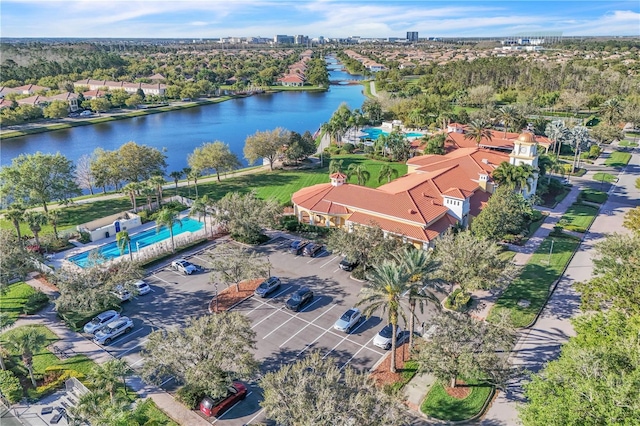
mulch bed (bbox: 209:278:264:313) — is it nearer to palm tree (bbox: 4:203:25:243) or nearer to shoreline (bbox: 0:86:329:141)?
palm tree (bbox: 4:203:25:243)

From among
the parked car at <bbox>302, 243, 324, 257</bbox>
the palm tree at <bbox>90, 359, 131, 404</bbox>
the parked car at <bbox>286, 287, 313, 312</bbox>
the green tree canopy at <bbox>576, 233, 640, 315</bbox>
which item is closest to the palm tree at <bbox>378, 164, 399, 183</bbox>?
the parked car at <bbox>302, 243, 324, 257</bbox>

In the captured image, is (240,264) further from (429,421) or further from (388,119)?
(388,119)

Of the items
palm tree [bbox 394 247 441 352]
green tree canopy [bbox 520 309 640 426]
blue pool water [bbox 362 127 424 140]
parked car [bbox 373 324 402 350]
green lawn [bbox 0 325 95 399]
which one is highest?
palm tree [bbox 394 247 441 352]

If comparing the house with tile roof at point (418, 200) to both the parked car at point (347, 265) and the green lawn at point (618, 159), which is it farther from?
the green lawn at point (618, 159)

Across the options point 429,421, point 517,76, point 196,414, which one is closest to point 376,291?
point 429,421

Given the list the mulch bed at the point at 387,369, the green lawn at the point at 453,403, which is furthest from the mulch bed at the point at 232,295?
the green lawn at the point at 453,403

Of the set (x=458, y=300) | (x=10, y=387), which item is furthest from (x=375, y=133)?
(x=10, y=387)

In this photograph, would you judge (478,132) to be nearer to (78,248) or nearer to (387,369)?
(387,369)
